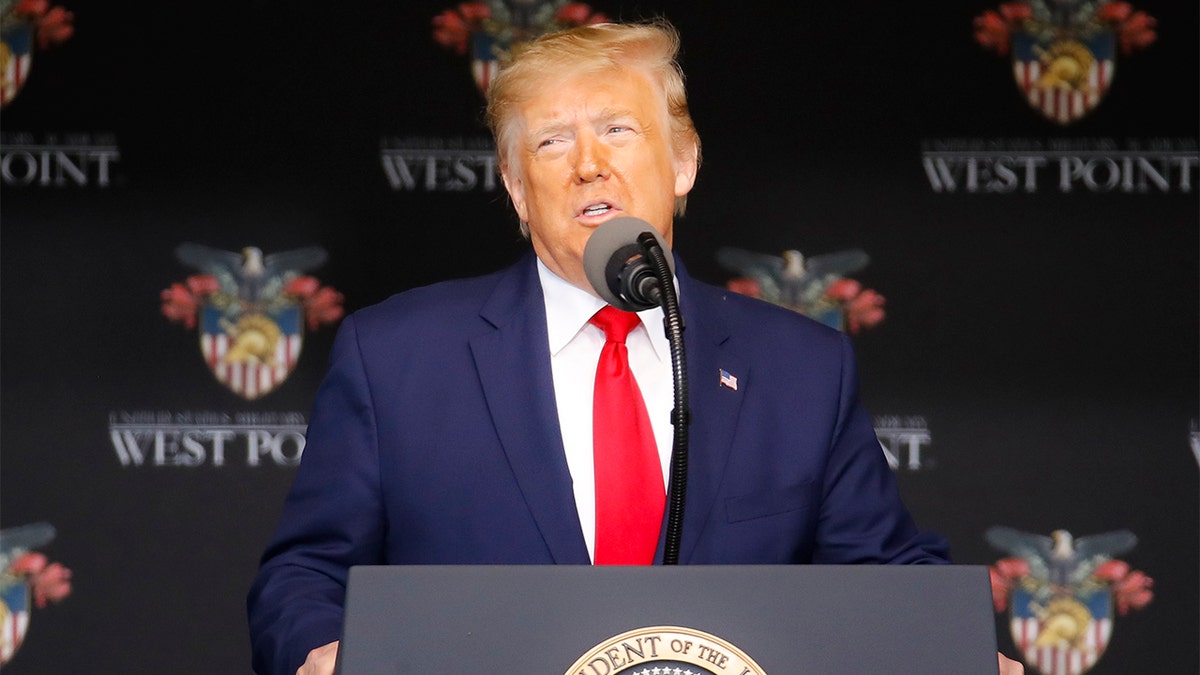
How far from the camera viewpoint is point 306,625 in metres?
1.59

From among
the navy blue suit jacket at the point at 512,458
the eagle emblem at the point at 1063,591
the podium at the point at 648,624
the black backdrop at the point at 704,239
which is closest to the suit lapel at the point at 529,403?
the navy blue suit jacket at the point at 512,458

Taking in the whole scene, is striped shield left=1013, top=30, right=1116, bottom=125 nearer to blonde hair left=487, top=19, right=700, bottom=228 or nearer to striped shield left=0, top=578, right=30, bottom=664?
blonde hair left=487, top=19, right=700, bottom=228

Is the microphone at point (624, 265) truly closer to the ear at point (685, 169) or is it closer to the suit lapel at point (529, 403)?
the suit lapel at point (529, 403)

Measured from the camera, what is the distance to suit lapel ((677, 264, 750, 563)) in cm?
181

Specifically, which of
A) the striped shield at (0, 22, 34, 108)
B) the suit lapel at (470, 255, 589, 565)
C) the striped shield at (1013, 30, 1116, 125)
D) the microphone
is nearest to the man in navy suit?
the suit lapel at (470, 255, 589, 565)

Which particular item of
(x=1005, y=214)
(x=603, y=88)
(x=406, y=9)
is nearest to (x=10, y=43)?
(x=406, y=9)

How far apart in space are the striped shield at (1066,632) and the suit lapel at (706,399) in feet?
4.96

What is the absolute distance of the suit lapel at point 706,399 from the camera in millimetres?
1812

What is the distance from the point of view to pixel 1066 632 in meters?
3.27

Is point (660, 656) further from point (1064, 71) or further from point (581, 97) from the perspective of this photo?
point (1064, 71)

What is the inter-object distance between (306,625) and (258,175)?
189 centimetres

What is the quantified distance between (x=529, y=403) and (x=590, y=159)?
0.98 ft

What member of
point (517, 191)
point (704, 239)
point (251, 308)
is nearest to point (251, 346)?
point (251, 308)

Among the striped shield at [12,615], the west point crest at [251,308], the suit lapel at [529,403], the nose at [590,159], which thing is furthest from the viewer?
the west point crest at [251,308]
